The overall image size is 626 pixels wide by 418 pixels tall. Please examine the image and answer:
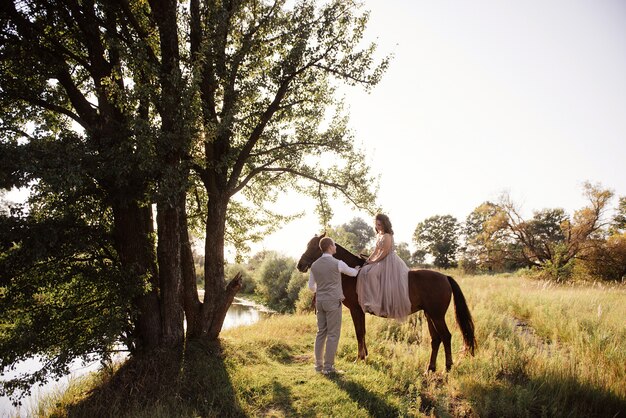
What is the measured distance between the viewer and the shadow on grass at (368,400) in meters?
5.01

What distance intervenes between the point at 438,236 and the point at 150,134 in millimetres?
53238

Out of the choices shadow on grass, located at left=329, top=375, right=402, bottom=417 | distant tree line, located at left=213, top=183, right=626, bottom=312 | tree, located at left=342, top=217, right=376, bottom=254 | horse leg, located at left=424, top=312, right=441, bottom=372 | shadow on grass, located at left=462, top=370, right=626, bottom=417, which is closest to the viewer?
shadow on grass, located at left=462, top=370, right=626, bottom=417

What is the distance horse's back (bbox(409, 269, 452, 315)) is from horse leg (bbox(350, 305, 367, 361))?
1263 mm

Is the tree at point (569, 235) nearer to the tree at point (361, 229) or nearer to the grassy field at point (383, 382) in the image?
the grassy field at point (383, 382)

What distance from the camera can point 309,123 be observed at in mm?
9359

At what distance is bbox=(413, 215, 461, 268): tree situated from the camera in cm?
5134

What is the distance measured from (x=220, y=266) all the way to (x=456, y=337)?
658 centimetres

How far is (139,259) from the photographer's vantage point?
23.5 ft

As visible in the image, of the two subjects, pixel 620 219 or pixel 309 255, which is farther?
pixel 620 219

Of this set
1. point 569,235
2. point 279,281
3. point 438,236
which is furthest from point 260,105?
point 438,236

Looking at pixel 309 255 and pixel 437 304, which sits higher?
pixel 309 255

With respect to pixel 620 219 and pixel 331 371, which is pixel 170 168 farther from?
pixel 620 219

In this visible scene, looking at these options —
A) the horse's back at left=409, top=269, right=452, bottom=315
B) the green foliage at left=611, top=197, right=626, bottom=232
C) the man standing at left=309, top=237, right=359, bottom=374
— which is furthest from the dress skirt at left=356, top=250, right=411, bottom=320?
the green foliage at left=611, top=197, right=626, bottom=232

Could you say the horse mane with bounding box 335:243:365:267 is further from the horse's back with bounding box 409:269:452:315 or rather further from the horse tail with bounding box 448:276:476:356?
the horse tail with bounding box 448:276:476:356
